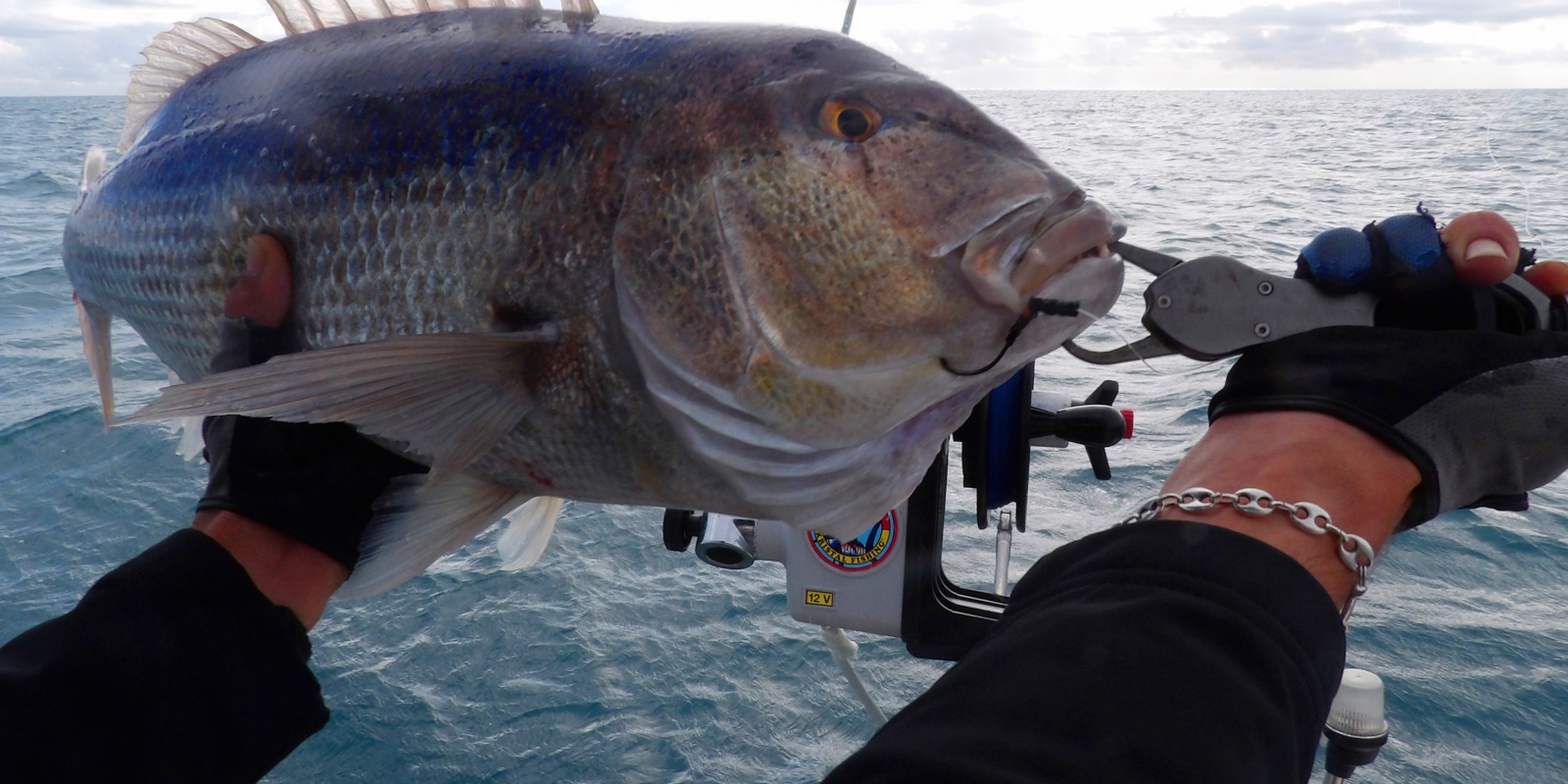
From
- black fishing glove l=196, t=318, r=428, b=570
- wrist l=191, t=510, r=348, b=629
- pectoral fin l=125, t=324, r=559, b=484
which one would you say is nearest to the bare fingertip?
pectoral fin l=125, t=324, r=559, b=484

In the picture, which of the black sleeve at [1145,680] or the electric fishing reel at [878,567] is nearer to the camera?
the black sleeve at [1145,680]

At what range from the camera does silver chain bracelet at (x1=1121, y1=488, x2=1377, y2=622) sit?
3.99 ft

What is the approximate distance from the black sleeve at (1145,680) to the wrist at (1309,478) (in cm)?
14

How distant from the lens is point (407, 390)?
3.79 ft

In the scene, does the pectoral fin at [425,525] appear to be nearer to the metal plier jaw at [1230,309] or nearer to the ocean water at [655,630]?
the metal plier jaw at [1230,309]

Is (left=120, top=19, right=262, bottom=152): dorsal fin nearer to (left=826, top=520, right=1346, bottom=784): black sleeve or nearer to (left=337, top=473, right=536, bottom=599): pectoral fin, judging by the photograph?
(left=337, top=473, right=536, bottom=599): pectoral fin

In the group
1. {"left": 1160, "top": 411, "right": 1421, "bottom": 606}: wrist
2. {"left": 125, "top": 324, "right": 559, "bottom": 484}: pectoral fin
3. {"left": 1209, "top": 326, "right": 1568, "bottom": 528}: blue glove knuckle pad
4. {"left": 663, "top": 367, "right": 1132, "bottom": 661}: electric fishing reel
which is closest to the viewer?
{"left": 125, "top": 324, "right": 559, "bottom": 484}: pectoral fin

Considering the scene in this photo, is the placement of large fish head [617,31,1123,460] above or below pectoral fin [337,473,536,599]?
above

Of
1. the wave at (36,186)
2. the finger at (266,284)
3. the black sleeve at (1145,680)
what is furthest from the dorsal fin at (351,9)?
the wave at (36,186)

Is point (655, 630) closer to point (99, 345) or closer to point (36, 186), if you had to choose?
point (99, 345)

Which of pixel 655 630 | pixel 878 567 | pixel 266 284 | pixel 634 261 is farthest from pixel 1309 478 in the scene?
pixel 655 630

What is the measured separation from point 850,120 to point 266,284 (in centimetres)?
94

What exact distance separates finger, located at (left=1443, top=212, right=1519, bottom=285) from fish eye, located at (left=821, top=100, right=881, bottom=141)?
3.25 feet

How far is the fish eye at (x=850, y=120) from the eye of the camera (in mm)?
1124
